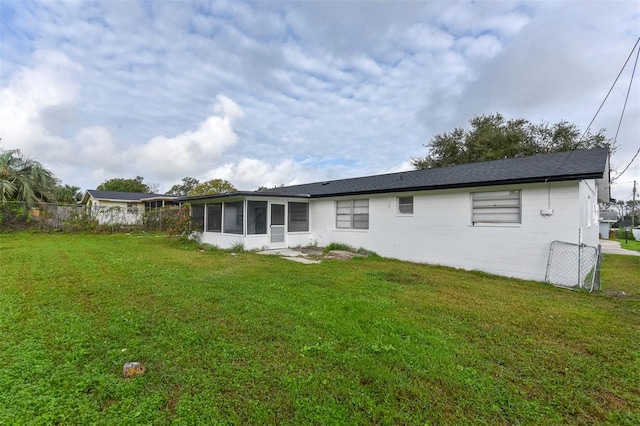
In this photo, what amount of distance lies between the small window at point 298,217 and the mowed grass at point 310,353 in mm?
6423

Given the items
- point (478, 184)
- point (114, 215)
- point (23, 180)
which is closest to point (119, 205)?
point (23, 180)

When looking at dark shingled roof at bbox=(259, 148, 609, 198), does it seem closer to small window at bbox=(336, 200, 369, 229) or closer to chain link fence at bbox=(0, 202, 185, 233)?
small window at bbox=(336, 200, 369, 229)

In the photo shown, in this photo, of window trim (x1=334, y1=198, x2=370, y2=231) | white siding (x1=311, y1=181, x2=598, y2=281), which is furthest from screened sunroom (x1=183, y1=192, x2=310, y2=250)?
white siding (x1=311, y1=181, x2=598, y2=281)

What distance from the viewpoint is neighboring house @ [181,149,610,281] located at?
677 centimetres

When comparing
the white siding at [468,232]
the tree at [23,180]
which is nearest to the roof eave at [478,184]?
the white siding at [468,232]

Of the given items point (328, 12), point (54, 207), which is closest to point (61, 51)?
point (328, 12)

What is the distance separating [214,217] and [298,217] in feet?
11.8

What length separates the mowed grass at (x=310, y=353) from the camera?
2133 millimetres

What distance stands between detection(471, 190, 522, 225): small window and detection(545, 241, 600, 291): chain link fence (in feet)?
3.53

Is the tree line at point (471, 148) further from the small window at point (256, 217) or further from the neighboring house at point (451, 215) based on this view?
the small window at point (256, 217)

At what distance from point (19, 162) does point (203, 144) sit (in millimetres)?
9531

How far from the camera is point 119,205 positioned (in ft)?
83.1

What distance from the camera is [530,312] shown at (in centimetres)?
448

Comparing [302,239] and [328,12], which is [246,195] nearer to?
[302,239]
